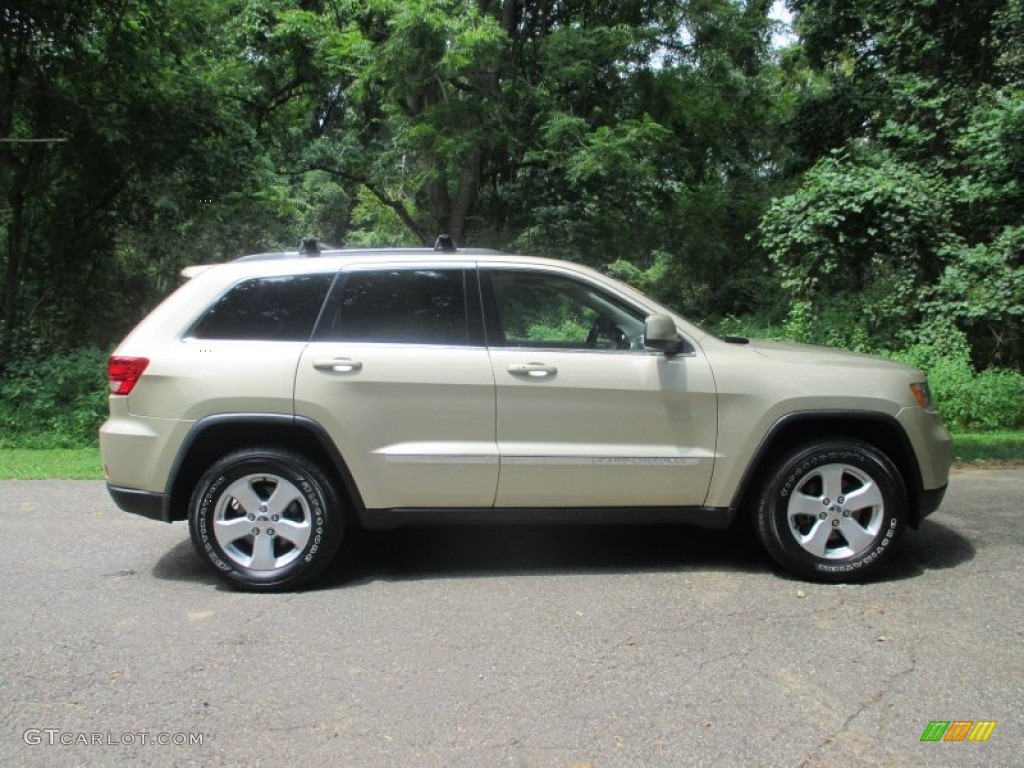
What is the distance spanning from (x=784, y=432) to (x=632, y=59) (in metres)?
12.4

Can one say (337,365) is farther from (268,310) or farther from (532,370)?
(532,370)

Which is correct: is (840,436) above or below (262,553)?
above

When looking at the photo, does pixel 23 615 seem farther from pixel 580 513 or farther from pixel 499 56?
pixel 499 56

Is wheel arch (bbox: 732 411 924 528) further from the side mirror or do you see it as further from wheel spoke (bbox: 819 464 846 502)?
the side mirror

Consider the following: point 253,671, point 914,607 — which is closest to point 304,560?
point 253,671

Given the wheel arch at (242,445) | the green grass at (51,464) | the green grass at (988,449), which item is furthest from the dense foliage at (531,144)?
the wheel arch at (242,445)

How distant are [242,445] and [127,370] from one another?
73cm

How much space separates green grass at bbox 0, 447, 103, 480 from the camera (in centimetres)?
739

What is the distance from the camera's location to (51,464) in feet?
26.4

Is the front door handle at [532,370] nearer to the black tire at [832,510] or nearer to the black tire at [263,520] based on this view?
the black tire at [263,520]

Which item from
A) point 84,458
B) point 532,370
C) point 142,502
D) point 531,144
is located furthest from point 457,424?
point 531,144

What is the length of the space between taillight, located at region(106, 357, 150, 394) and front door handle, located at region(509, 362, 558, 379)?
1989 mm

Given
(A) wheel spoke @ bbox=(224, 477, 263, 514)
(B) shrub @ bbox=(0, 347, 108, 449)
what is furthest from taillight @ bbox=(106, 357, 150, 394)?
(B) shrub @ bbox=(0, 347, 108, 449)

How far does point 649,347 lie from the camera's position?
4477 mm
